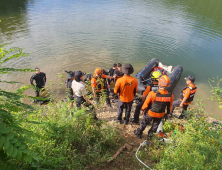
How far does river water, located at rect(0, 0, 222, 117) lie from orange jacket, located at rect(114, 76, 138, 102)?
13.4ft

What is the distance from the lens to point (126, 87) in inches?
161

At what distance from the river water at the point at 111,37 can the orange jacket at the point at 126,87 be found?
4.07 meters

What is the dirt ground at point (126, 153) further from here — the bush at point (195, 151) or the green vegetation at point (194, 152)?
the bush at point (195, 151)

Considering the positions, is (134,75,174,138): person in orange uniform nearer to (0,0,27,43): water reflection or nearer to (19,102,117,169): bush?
(19,102,117,169): bush

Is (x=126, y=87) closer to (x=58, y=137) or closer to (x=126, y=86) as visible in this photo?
(x=126, y=86)

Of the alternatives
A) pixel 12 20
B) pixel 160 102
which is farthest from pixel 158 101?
pixel 12 20

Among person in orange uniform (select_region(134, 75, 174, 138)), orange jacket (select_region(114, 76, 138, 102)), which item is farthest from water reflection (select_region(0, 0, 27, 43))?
person in orange uniform (select_region(134, 75, 174, 138))

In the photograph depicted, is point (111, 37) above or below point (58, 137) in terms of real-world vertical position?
above

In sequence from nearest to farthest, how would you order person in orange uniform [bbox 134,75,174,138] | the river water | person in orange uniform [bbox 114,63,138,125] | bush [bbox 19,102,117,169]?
1. bush [bbox 19,102,117,169]
2. person in orange uniform [bbox 134,75,174,138]
3. person in orange uniform [bbox 114,63,138,125]
4. the river water

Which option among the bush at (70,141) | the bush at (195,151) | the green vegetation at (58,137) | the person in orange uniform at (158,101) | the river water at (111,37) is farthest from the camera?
the river water at (111,37)

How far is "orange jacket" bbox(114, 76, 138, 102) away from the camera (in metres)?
4.05

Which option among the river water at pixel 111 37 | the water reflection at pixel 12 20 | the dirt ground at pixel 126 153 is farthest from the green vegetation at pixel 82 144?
the water reflection at pixel 12 20

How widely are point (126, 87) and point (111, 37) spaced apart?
9479mm

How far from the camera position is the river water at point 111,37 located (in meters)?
9.27
